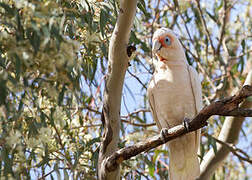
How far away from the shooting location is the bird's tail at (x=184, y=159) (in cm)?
267

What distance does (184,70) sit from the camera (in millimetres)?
2664

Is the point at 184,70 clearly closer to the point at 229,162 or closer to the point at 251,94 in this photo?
the point at 251,94

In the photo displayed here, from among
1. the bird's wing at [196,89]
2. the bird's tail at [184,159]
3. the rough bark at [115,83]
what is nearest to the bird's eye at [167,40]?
the bird's wing at [196,89]

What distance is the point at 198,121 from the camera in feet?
6.14

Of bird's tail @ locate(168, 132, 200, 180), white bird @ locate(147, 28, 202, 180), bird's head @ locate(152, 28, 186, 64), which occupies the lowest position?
bird's tail @ locate(168, 132, 200, 180)

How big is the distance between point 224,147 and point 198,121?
1563mm

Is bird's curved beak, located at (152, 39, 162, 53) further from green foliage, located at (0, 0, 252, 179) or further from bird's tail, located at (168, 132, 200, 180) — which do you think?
bird's tail, located at (168, 132, 200, 180)

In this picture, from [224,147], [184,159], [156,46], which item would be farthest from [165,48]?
[224,147]

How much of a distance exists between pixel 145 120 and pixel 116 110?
161cm

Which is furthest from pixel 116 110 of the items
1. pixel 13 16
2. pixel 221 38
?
pixel 221 38

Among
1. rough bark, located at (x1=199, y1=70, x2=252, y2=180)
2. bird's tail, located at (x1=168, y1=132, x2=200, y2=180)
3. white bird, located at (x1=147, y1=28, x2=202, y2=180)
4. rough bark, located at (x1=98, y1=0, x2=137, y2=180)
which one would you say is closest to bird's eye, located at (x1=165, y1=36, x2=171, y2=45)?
white bird, located at (x1=147, y1=28, x2=202, y2=180)

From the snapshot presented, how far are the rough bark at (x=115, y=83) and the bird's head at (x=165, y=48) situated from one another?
28.3 inches

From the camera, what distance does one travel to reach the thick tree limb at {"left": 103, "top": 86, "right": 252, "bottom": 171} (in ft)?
5.81

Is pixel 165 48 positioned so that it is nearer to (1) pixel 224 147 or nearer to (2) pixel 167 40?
(2) pixel 167 40
